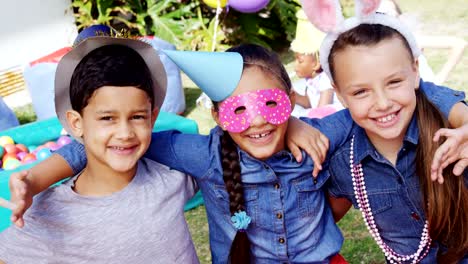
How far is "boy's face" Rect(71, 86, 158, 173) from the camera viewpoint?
6.75ft

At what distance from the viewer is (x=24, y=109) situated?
7.00 m

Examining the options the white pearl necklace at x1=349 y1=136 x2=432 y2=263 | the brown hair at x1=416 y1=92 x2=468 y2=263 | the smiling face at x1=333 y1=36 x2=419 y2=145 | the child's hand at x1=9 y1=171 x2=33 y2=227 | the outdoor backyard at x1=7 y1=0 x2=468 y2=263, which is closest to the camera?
the child's hand at x1=9 y1=171 x2=33 y2=227

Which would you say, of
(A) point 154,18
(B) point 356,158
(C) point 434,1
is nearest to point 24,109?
(A) point 154,18


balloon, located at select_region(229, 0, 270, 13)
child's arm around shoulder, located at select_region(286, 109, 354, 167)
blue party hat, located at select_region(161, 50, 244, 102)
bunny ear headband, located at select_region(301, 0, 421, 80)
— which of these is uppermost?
bunny ear headband, located at select_region(301, 0, 421, 80)

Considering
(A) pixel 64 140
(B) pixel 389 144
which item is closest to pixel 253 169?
(B) pixel 389 144

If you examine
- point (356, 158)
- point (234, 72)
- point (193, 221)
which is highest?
point (234, 72)

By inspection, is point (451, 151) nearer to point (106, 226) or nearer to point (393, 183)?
point (393, 183)

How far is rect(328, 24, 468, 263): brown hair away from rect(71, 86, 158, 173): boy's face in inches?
30.5

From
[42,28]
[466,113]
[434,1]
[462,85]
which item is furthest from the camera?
[434,1]

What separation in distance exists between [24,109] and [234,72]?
5532 millimetres

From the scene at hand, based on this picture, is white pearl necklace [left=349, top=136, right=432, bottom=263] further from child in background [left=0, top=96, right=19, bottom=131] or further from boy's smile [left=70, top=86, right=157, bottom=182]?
child in background [left=0, top=96, right=19, bottom=131]

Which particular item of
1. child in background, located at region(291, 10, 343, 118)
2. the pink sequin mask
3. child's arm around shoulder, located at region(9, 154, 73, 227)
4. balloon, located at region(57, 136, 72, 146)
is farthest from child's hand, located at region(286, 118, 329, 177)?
balloon, located at region(57, 136, 72, 146)

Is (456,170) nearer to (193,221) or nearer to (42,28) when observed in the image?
(193,221)

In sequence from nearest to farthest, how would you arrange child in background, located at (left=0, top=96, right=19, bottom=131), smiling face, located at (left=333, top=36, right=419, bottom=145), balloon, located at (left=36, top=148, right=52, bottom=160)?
1. smiling face, located at (left=333, top=36, right=419, bottom=145)
2. balloon, located at (left=36, top=148, right=52, bottom=160)
3. child in background, located at (left=0, top=96, right=19, bottom=131)
